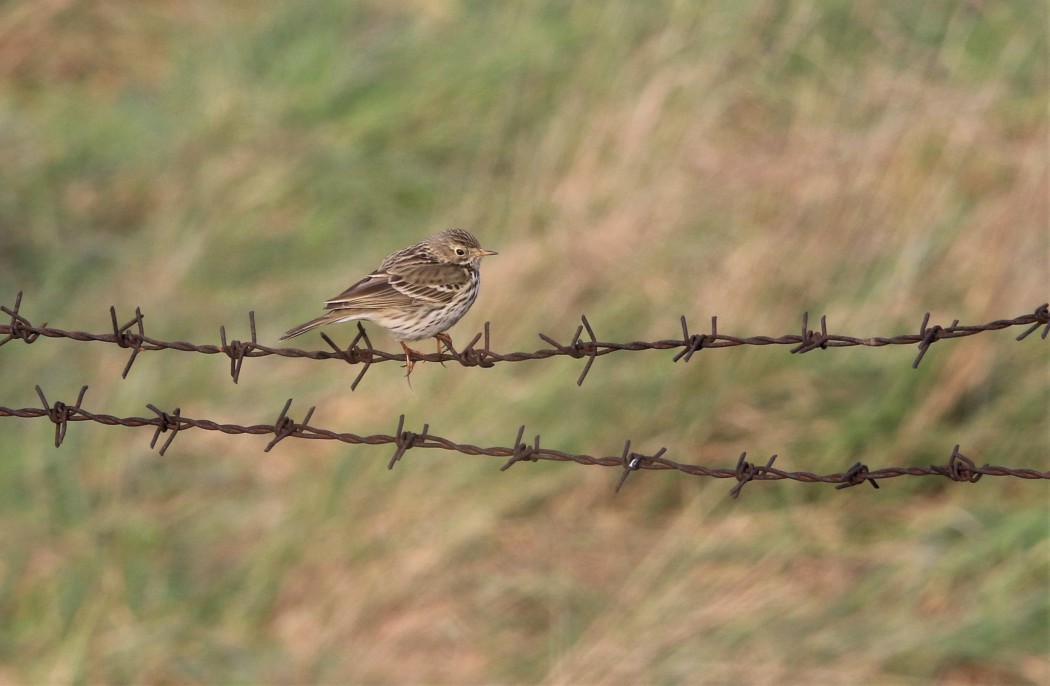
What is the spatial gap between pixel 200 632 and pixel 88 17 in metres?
10.0

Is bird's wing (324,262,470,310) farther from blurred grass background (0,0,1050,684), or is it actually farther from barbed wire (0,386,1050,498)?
blurred grass background (0,0,1050,684)

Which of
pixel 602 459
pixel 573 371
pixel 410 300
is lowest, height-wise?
pixel 602 459

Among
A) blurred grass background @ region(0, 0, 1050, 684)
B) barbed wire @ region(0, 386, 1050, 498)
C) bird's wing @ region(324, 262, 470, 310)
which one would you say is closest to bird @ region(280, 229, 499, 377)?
bird's wing @ region(324, 262, 470, 310)

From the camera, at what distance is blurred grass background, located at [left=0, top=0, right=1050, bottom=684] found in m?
7.97

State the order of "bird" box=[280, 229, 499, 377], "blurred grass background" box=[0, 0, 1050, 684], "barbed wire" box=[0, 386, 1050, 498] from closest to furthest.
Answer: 1. "barbed wire" box=[0, 386, 1050, 498]
2. "bird" box=[280, 229, 499, 377]
3. "blurred grass background" box=[0, 0, 1050, 684]

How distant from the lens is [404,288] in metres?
6.84

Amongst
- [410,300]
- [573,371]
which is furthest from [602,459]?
[573,371]

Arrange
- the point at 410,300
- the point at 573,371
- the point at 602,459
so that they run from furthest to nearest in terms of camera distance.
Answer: the point at 573,371 → the point at 410,300 → the point at 602,459

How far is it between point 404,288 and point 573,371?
7.81 feet

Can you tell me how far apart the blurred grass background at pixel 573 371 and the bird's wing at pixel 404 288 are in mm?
1869

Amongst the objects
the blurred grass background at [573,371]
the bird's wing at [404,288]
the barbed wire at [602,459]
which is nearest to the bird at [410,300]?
the bird's wing at [404,288]

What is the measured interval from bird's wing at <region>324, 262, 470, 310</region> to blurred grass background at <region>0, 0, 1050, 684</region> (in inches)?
73.6

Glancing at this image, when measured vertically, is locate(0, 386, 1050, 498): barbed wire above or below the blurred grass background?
below

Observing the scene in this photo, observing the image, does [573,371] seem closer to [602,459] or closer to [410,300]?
[410,300]
